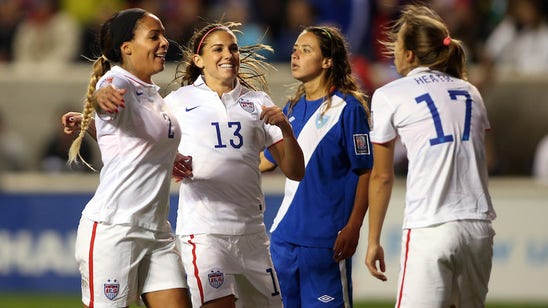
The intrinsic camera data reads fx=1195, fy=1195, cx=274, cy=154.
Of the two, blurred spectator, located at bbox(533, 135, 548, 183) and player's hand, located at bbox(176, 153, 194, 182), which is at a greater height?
player's hand, located at bbox(176, 153, 194, 182)

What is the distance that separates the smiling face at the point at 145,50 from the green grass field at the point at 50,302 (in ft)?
20.0

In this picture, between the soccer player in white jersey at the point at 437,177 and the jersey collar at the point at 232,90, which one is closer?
the soccer player in white jersey at the point at 437,177

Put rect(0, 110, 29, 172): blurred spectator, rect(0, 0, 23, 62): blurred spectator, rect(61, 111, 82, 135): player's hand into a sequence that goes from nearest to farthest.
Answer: rect(61, 111, 82, 135): player's hand, rect(0, 110, 29, 172): blurred spectator, rect(0, 0, 23, 62): blurred spectator

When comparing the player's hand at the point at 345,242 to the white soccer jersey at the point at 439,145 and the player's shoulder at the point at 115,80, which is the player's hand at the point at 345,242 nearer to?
the white soccer jersey at the point at 439,145

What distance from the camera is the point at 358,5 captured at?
584 inches

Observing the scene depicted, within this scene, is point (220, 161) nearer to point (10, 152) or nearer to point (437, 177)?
point (437, 177)

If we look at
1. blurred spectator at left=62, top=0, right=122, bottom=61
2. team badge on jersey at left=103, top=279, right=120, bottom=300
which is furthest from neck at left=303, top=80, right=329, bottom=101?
blurred spectator at left=62, top=0, right=122, bottom=61

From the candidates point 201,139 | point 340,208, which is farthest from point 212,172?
point 340,208

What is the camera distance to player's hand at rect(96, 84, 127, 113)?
6.23 m

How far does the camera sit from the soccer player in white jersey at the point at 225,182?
7113 millimetres

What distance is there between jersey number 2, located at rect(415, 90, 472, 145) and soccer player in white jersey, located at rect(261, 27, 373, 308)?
3.79 ft

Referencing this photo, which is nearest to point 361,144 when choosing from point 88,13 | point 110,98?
point 110,98

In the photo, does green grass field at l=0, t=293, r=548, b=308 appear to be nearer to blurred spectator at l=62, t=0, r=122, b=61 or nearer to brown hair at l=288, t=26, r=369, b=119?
blurred spectator at l=62, t=0, r=122, b=61

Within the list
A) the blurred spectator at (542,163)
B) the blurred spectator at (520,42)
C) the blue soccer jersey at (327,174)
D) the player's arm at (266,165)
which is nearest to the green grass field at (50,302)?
the blurred spectator at (542,163)
